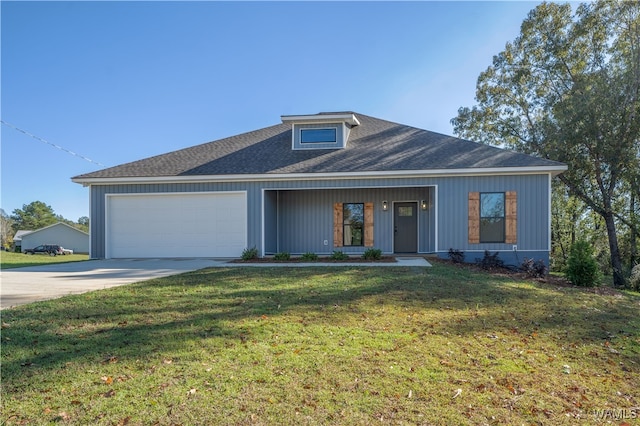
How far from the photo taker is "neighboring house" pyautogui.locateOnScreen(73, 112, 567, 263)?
38.9 feet

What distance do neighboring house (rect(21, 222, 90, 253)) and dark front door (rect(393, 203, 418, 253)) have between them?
43.7m

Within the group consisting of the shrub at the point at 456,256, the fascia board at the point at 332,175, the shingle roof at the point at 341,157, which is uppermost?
the shingle roof at the point at 341,157

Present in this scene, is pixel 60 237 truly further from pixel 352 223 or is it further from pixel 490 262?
pixel 490 262

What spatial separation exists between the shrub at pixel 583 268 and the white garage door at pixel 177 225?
9555 millimetres

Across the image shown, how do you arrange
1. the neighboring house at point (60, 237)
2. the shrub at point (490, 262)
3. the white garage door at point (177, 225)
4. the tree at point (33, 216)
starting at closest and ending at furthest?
the shrub at point (490, 262) → the white garage door at point (177, 225) → the neighboring house at point (60, 237) → the tree at point (33, 216)

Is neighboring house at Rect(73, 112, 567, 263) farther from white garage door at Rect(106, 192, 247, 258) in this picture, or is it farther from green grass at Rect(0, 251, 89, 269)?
green grass at Rect(0, 251, 89, 269)

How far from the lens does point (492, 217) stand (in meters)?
12.0

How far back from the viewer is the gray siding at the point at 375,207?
1178 cm

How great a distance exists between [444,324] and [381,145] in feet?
32.8

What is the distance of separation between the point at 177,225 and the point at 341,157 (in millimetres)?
6252

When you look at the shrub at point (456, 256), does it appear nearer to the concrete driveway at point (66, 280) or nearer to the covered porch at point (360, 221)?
the covered porch at point (360, 221)

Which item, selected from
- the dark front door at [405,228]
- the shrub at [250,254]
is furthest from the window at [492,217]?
the shrub at [250,254]

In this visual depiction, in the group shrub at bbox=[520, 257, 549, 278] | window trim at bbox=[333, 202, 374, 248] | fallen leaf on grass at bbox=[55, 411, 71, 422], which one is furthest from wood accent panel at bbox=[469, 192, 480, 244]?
fallen leaf on grass at bbox=[55, 411, 71, 422]

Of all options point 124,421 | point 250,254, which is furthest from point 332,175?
point 124,421
